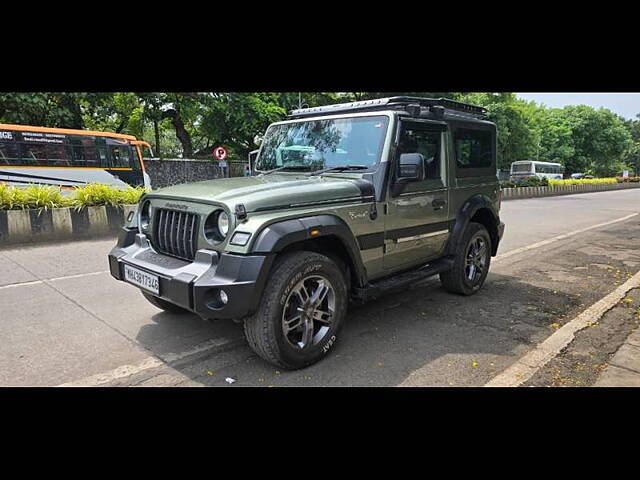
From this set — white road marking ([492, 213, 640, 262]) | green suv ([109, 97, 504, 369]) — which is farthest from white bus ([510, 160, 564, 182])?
green suv ([109, 97, 504, 369])

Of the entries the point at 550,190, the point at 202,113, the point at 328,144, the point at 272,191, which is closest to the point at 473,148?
the point at 328,144

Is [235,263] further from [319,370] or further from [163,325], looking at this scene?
[163,325]

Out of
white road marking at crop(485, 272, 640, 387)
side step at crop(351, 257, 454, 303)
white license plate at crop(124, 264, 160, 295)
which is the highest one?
white license plate at crop(124, 264, 160, 295)

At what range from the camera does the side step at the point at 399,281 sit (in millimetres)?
3893

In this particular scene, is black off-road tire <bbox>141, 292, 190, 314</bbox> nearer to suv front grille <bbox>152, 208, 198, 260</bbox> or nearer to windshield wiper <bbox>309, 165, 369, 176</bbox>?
suv front grille <bbox>152, 208, 198, 260</bbox>

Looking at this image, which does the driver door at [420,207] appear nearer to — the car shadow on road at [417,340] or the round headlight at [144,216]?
the car shadow on road at [417,340]

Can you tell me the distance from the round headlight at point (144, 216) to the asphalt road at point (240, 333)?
1.00 m

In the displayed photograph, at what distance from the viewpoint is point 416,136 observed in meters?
4.36

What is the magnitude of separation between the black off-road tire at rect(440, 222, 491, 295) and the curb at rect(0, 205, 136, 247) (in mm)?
7271

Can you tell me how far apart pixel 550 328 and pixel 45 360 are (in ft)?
15.2

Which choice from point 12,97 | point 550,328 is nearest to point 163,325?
point 550,328

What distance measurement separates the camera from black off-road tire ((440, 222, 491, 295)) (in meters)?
5.11

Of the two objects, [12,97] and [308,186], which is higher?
[12,97]

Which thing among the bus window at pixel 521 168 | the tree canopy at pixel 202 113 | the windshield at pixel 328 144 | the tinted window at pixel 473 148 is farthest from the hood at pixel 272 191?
the bus window at pixel 521 168
